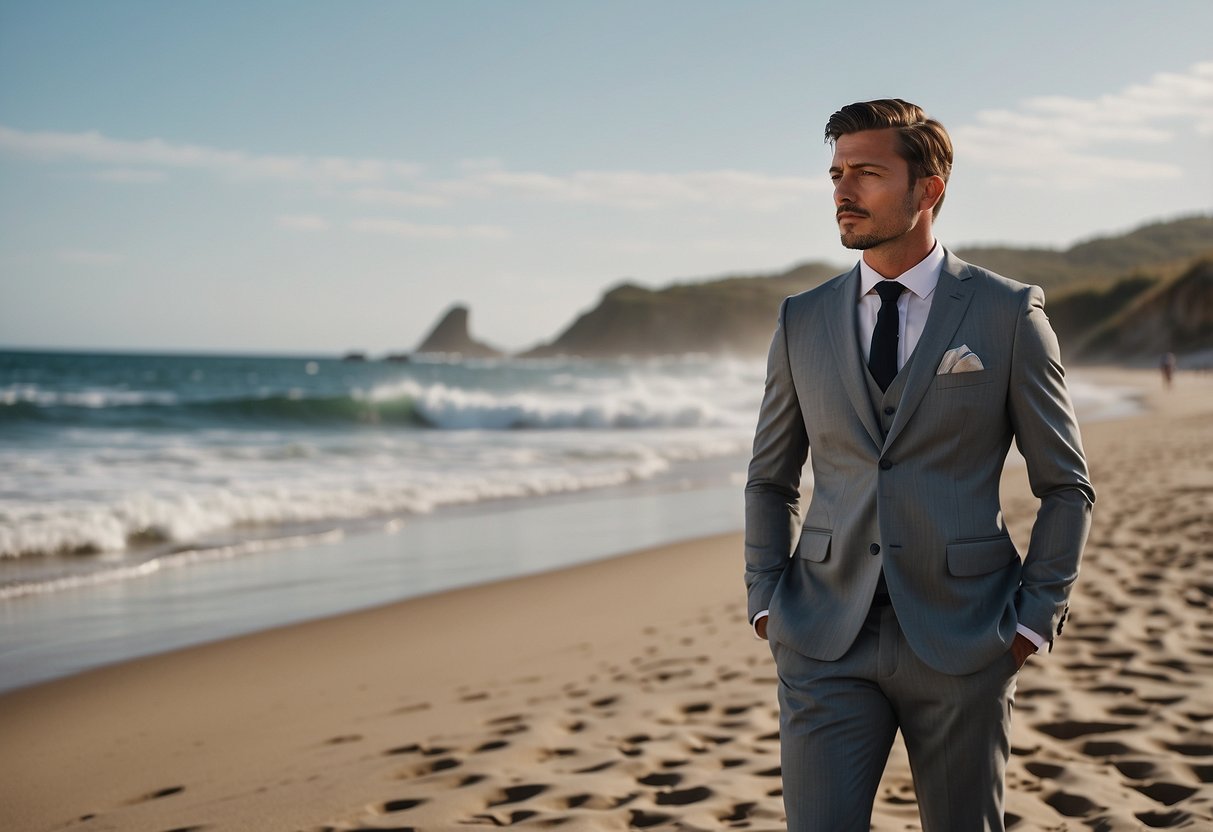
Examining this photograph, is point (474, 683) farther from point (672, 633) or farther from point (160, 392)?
point (160, 392)

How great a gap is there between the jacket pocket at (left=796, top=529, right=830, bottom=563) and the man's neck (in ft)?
1.92

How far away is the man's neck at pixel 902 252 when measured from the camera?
2.32 m

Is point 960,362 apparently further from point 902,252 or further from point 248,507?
point 248,507

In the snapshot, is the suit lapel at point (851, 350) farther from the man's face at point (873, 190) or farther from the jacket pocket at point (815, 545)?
the jacket pocket at point (815, 545)

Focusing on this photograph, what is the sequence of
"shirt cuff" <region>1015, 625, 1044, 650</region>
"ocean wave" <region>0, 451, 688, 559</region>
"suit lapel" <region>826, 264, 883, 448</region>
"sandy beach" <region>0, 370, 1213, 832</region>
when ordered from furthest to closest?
"ocean wave" <region>0, 451, 688, 559</region>
"sandy beach" <region>0, 370, 1213, 832</region>
"suit lapel" <region>826, 264, 883, 448</region>
"shirt cuff" <region>1015, 625, 1044, 650</region>

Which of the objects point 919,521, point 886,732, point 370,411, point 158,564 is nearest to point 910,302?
point 919,521

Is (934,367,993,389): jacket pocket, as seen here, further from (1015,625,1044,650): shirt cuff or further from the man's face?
(1015,625,1044,650): shirt cuff

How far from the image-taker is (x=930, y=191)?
91.9 inches

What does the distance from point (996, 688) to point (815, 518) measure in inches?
20.0

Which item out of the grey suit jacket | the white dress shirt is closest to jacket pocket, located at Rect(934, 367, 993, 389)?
the grey suit jacket

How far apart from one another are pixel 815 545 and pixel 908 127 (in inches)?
36.0

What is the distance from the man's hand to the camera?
7.02 feet

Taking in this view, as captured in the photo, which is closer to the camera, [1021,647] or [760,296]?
[1021,647]

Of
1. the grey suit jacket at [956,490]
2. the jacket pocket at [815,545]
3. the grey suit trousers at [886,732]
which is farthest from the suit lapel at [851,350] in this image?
the grey suit trousers at [886,732]
